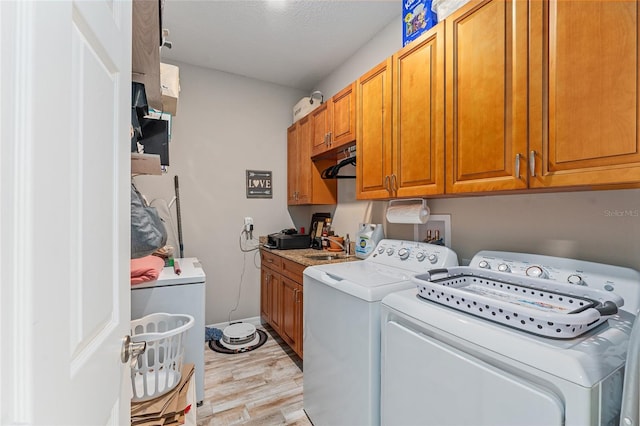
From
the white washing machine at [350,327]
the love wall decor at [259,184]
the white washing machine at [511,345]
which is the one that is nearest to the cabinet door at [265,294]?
the love wall decor at [259,184]

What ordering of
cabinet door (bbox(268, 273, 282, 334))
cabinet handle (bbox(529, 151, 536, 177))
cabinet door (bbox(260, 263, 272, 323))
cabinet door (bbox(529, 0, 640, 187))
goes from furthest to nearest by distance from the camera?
cabinet door (bbox(260, 263, 272, 323))
cabinet door (bbox(268, 273, 282, 334))
cabinet handle (bbox(529, 151, 536, 177))
cabinet door (bbox(529, 0, 640, 187))

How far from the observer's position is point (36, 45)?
356 millimetres

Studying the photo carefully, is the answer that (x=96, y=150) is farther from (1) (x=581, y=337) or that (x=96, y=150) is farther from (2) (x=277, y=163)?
(2) (x=277, y=163)

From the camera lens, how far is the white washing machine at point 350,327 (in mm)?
1272

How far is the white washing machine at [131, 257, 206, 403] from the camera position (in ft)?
5.80

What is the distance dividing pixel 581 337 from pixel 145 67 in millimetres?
1859

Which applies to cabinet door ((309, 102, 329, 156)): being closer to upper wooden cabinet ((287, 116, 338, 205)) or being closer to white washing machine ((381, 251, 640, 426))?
upper wooden cabinet ((287, 116, 338, 205))

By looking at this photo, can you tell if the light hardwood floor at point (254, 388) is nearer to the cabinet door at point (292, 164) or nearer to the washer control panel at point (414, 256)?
the washer control panel at point (414, 256)

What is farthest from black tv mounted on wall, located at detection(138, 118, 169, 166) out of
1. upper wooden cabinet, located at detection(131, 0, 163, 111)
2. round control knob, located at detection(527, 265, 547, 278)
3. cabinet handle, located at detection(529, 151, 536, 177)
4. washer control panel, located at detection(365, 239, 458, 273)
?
round control knob, located at detection(527, 265, 547, 278)

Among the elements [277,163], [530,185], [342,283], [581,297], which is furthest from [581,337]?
[277,163]

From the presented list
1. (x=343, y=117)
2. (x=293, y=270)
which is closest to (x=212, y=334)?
(x=293, y=270)

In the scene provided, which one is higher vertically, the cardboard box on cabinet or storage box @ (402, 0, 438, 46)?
storage box @ (402, 0, 438, 46)

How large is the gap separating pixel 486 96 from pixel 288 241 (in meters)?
2.10

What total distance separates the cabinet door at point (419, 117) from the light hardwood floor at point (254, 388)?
62.4 inches
